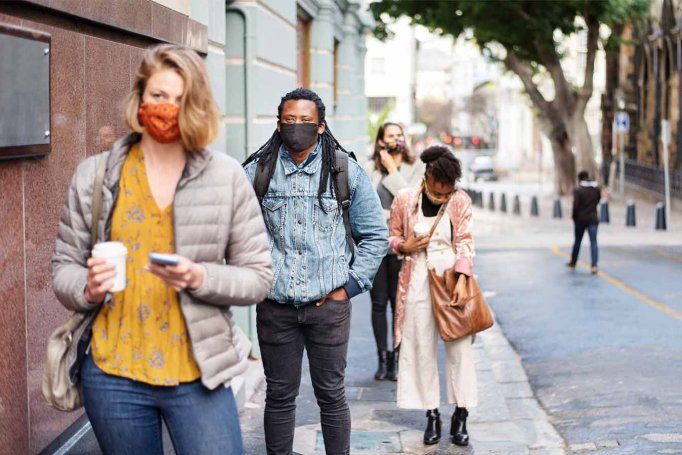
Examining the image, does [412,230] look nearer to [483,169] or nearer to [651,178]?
[651,178]

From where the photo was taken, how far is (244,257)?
328cm

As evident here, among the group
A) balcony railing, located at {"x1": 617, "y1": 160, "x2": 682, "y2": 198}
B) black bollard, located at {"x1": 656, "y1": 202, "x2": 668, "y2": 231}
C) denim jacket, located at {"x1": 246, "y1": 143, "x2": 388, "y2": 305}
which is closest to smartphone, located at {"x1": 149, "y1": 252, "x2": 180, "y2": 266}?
denim jacket, located at {"x1": 246, "y1": 143, "x2": 388, "y2": 305}

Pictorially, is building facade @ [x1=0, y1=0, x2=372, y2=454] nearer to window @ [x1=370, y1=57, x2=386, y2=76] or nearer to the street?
the street

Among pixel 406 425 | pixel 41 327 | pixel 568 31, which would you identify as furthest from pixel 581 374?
pixel 568 31

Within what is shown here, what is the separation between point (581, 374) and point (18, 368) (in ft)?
17.4

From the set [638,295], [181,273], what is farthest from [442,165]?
[638,295]

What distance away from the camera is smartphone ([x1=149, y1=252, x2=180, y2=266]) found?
2904 mm

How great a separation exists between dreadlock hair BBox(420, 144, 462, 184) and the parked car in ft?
196

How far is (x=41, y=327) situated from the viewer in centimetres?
445

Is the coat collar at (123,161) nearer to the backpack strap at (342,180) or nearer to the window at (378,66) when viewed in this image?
the backpack strap at (342,180)

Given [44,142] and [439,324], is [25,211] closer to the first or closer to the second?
[44,142]

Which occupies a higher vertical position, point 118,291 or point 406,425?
point 118,291

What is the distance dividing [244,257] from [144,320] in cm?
34

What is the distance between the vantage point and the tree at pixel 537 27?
97.6 ft
